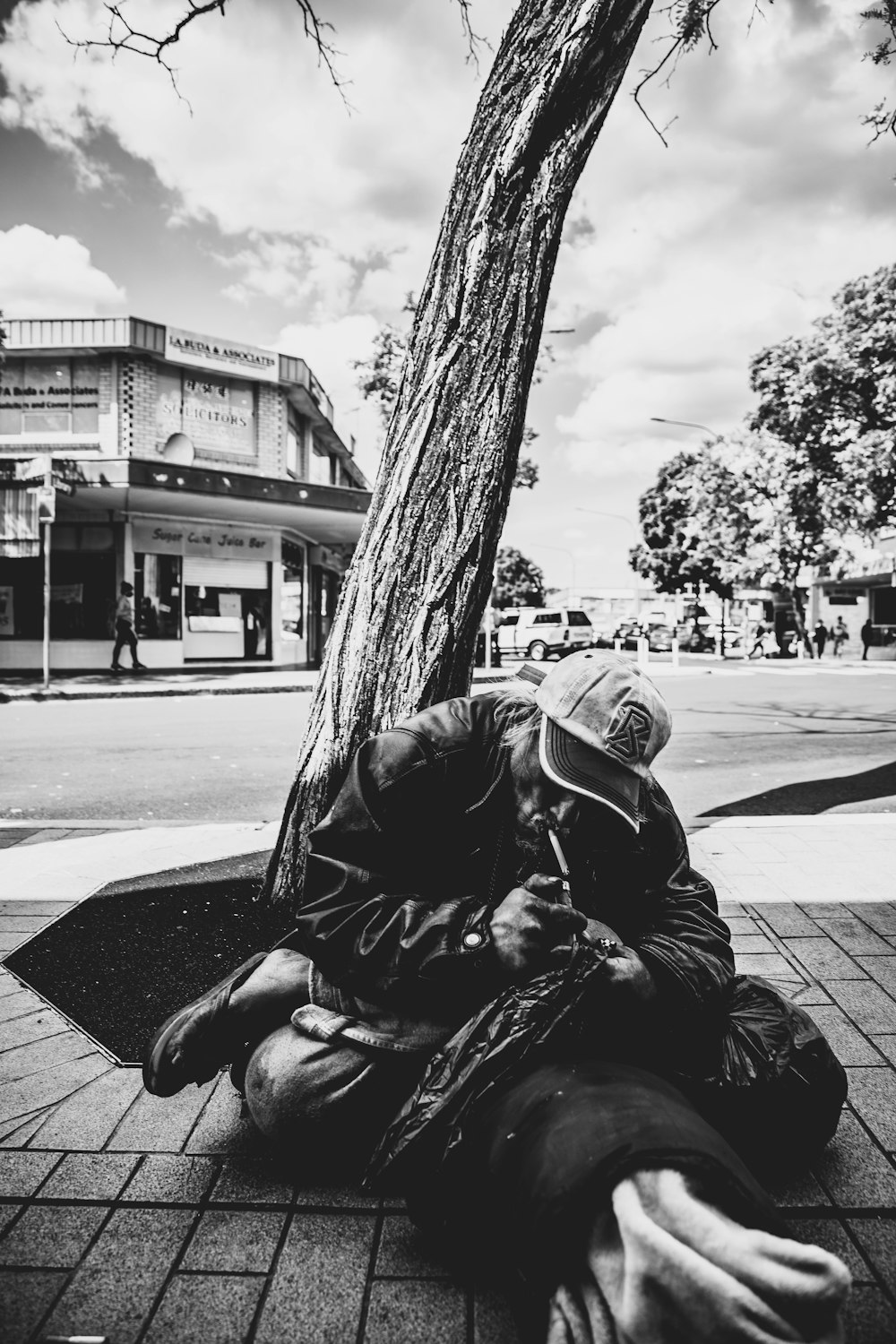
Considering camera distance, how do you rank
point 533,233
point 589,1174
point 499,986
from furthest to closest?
point 533,233 < point 499,986 < point 589,1174

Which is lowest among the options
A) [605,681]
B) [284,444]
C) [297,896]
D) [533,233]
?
[297,896]

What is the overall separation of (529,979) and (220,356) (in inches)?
920

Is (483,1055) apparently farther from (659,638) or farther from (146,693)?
(659,638)

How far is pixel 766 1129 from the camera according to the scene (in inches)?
86.8

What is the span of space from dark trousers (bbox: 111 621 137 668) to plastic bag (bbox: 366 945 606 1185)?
1897 centimetres

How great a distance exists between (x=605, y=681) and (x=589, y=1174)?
3.08 feet

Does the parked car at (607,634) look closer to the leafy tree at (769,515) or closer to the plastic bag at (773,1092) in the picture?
the leafy tree at (769,515)

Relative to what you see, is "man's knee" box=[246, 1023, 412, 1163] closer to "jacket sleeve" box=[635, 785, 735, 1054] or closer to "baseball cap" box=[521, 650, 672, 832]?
"jacket sleeve" box=[635, 785, 735, 1054]

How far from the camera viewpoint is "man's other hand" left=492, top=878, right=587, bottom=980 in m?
1.87

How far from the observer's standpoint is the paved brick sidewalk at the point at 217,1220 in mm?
1704

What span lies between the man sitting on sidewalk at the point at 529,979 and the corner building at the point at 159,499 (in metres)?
18.1

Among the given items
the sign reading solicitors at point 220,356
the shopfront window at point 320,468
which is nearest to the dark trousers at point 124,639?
the sign reading solicitors at point 220,356

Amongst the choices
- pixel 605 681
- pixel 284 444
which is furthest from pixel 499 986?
pixel 284 444

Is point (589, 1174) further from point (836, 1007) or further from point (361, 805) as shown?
point (836, 1007)
